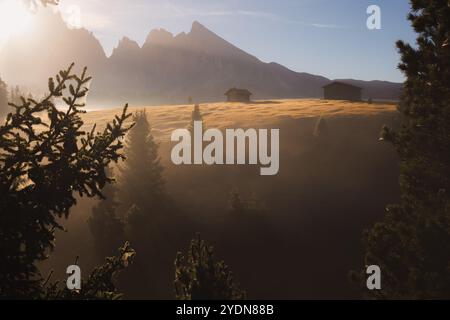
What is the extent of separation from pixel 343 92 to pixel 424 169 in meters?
99.5

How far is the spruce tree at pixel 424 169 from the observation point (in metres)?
13.6

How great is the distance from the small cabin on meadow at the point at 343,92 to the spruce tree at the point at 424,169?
9672 cm

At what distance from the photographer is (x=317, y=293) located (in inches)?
1612

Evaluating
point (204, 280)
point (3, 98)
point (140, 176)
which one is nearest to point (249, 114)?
point (140, 176)

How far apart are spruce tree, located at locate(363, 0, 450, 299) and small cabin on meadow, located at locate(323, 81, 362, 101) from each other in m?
96.7

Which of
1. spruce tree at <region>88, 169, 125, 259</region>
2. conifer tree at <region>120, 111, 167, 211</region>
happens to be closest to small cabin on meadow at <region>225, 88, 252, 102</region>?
conifer tree at <region>120, 111, 167, 211</region>

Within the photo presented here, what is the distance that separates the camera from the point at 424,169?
47.9 feet

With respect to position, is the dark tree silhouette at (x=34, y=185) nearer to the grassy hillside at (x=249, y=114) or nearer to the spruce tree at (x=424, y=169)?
the spruce tree at (x=424, y=169)

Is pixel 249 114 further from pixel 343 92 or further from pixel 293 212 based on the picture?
pixel 293 212

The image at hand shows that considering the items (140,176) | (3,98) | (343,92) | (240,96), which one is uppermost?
(240,96)

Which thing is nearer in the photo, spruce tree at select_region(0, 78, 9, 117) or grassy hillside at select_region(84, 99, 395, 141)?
grassy hillside at select_region(84, 99, 395, 141)

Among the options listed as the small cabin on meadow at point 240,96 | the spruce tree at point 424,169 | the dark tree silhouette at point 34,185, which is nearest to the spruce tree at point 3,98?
the small cabin on meadow at point 240,96

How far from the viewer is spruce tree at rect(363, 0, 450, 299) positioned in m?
13.6

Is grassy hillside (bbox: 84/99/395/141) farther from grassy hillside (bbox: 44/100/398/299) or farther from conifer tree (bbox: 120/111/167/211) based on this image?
conifer tree (bbox: 120/111/167/211)
